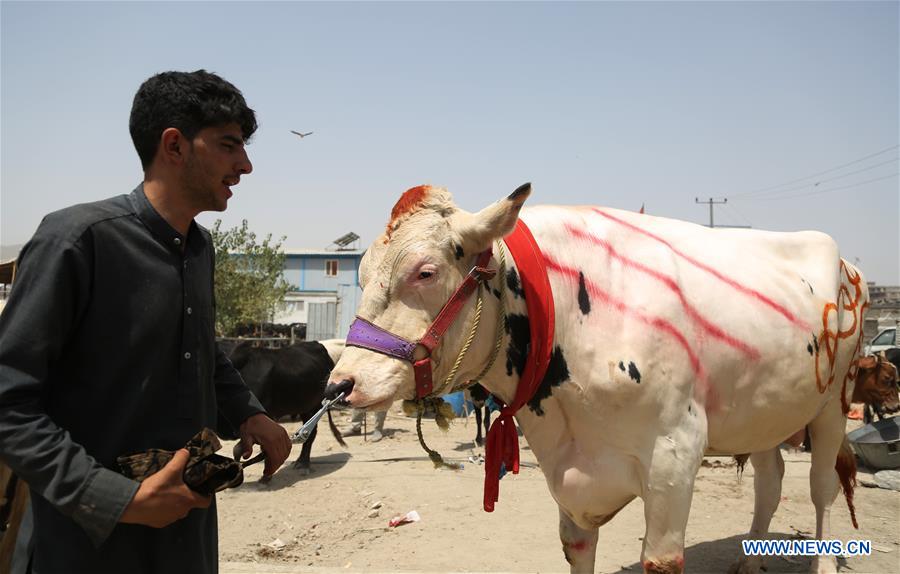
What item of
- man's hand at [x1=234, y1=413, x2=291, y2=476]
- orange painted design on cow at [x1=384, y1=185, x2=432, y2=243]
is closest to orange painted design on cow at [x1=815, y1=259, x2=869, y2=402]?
orange painted design on cow at [x1=384, y1=185, x2=432, y2=243]

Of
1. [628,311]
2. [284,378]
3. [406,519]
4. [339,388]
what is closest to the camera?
[339,388]

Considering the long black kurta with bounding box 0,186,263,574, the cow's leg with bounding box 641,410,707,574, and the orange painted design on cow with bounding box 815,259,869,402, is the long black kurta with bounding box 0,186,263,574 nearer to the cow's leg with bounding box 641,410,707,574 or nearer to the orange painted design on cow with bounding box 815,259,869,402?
the cow's leg with bounding box 641,410,707,574

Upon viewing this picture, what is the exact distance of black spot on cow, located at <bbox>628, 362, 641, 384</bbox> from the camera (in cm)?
273

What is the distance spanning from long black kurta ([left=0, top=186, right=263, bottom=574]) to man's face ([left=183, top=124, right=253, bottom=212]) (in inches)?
5.0

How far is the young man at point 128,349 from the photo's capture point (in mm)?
1460

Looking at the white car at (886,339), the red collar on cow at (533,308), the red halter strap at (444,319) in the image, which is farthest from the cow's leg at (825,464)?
the white car at (886,339)

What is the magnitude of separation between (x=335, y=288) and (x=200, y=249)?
37.8m

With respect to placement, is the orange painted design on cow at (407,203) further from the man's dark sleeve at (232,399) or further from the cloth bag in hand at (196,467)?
the cloth bag in hand at (196,467)

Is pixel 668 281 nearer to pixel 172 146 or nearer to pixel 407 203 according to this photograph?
pixel 407 203

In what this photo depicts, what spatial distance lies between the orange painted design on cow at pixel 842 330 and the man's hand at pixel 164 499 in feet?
11.0

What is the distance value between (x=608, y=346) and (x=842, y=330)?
81.2 inches

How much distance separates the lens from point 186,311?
72.0 inches

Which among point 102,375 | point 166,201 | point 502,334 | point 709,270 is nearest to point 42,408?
point 102,375

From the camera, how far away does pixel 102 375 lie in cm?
165
